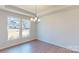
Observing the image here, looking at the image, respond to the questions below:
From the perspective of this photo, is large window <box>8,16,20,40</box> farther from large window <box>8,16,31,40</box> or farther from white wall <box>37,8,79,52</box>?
white wall <box>37,8,79,52</box>

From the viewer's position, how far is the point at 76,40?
339cm

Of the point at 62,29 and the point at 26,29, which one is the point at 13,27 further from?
the point at 62,29

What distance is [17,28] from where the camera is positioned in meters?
4.66

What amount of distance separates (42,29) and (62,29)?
1195 millimetres

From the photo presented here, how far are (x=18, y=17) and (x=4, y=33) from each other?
110 centimetres

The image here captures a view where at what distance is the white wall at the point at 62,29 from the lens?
3.42m

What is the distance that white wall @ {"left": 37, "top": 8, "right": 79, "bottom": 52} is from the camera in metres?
3.42

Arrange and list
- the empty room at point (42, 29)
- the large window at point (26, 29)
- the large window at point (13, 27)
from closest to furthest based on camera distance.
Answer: the empty room at point (42, 29)
the large window at point (13, 27)
the large window at point (26, 29)

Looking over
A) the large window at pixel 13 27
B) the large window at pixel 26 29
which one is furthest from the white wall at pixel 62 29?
the large window at pixel 13 27

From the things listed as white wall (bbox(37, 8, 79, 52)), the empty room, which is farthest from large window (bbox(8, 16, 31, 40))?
white wall (bbox(37, 8, 79, 52))

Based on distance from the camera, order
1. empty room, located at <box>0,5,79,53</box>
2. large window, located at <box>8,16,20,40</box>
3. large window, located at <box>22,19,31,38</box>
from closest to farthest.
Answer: empty room, located at <box>0,5,79,53</box> → large window, located at <box>8,16,20,40</box> → large window, located at <box>22,19,31,38</box>

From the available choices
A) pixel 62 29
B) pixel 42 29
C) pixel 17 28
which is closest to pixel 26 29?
pixel 17 28

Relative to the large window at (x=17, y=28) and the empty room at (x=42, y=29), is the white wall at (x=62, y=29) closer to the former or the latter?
the empty room at (x=42, y=29)

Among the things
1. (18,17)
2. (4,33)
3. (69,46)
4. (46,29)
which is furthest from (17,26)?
(69,46)
